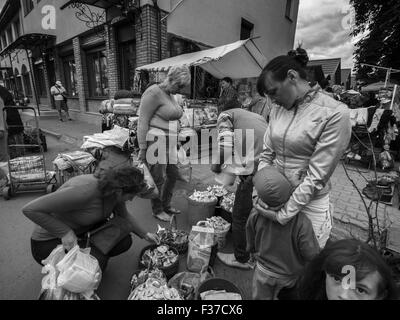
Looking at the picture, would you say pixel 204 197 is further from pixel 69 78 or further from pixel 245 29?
pixel 69 78

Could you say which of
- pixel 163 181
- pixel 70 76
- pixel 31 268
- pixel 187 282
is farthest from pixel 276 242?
pixel 70 76

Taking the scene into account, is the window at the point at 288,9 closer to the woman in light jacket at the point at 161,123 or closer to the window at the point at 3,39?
the woman in light jacket at the point at 161,123

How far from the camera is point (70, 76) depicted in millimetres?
12406

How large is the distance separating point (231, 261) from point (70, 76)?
13.2m

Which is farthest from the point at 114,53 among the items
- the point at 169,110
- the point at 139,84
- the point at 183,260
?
the point at 183,260

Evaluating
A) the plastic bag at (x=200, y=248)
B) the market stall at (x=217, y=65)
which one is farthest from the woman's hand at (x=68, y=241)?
the market stall at (x=217, y=65)

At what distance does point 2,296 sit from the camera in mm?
2104

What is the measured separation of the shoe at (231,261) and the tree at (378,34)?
13.7 meters

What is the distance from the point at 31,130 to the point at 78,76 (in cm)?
502

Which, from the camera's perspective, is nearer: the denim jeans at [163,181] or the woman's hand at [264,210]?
the woman's hand at [264,210]

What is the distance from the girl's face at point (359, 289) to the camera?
1.14 m

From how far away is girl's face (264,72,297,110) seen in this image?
1496 mm
